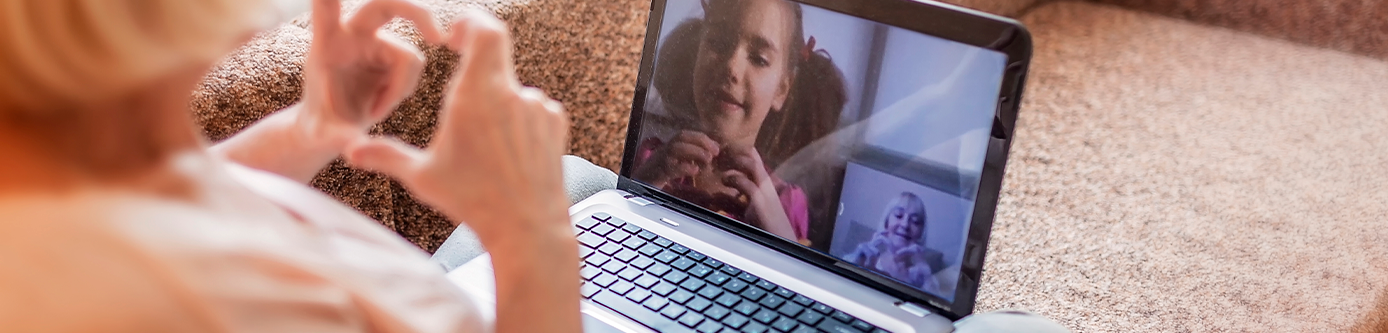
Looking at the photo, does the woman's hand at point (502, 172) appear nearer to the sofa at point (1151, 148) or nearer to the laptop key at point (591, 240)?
the laptop key at point (591, 240)

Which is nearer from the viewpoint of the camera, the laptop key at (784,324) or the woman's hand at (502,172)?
the woman's hand at (502,172)

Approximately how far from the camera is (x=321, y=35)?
0.53m

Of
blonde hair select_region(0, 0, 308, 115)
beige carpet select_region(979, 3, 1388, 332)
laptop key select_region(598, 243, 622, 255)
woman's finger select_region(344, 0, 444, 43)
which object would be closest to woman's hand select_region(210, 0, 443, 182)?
woman's finger select_region(344, 0, 444, 43)

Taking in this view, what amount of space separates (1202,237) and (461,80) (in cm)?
95

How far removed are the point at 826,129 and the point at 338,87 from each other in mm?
380

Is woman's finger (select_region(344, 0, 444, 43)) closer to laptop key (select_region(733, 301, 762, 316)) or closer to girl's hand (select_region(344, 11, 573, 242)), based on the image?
girl's hand (select_region(344, 11, 573, 242))

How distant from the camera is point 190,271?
36 cm

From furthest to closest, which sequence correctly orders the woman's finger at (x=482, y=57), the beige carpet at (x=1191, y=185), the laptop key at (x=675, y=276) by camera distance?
the beige carpet at (x=1191, y=185) < the laptop key at (x=675, y=276) < the woman's finger at (x=482, y=57)

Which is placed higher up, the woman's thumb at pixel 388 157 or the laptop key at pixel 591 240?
the woman's thumb at pixel 388 157

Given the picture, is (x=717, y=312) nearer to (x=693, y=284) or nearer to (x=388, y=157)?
(x=693, y=284)

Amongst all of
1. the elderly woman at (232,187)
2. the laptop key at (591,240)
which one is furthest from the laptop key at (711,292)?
the elderly woman at (232,187)

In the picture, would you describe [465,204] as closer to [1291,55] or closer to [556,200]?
[556,200]

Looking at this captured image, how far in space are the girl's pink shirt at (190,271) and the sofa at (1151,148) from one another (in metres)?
0.49

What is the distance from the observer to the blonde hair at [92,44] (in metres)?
0.33
